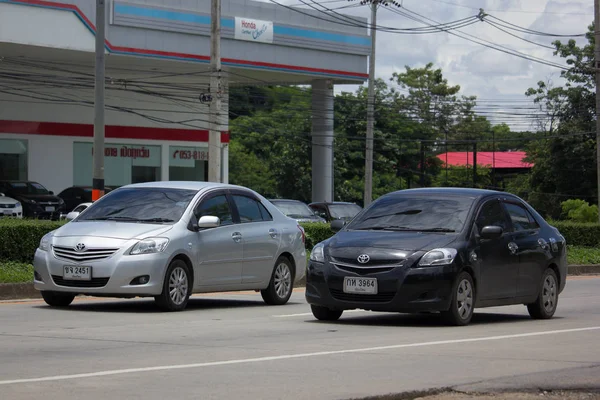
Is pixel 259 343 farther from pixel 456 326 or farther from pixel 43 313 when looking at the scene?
pixel 43 313

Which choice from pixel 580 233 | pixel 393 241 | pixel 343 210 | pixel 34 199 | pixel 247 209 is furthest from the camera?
pixel 34 199

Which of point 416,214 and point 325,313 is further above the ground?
point 416,214

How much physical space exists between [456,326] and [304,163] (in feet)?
200

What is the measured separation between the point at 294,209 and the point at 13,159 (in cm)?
1631

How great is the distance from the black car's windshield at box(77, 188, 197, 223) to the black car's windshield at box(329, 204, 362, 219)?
79.2 feet

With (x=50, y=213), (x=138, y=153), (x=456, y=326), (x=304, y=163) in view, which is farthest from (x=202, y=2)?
(x=456, y=326)

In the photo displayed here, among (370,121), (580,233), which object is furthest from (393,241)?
(370,121)

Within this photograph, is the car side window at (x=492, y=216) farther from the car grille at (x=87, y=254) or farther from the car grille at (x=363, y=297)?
the car grille at (x=87, y=254)

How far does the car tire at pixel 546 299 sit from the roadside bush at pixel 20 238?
8.83m

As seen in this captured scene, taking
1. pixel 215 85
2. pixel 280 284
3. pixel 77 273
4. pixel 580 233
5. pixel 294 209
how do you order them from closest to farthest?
pixel 77 273 < pixel 280 284 < pixel 215 85 < pixel 580 233 < pixel 294 209

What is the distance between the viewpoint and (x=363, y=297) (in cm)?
1191

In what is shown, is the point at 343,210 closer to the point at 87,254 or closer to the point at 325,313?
the point at 87,254

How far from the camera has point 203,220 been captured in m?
14.0

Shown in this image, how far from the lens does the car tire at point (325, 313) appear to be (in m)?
12.8
